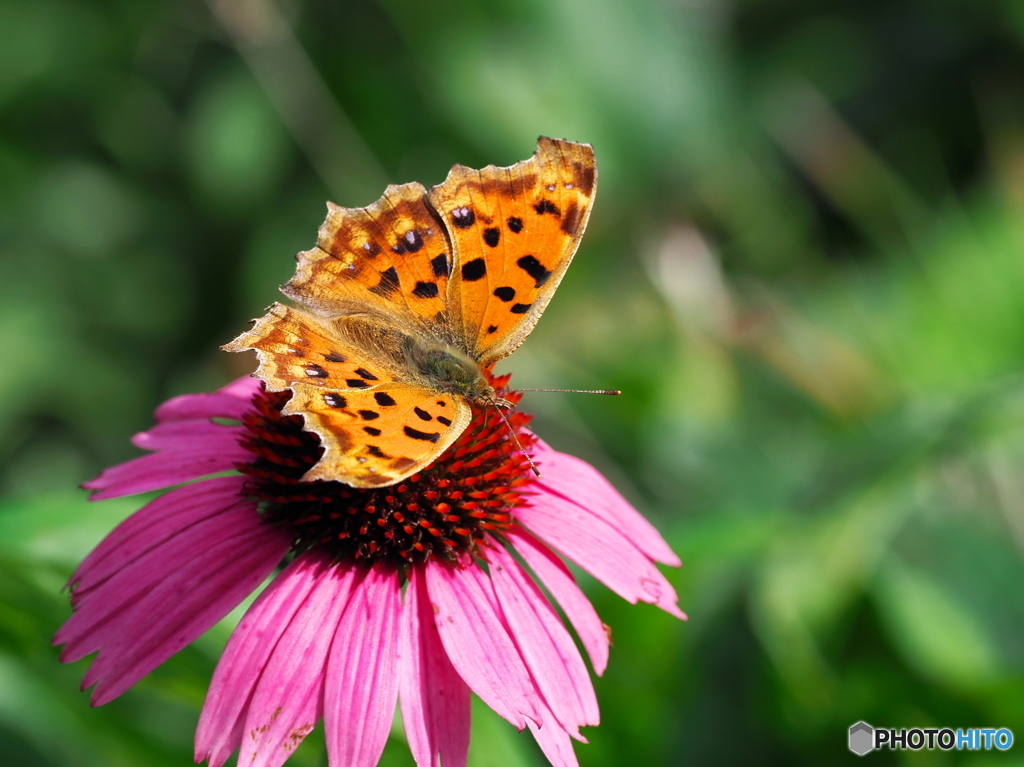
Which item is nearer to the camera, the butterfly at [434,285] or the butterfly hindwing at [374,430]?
the butterfly hindwing at [374,430]

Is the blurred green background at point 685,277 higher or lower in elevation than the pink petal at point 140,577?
higher

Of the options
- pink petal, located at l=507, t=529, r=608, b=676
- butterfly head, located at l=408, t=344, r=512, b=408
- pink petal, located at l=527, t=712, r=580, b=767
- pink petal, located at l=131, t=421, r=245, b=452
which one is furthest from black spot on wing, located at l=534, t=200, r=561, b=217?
pink petal, located at l=527, t=712, r=580, b=767

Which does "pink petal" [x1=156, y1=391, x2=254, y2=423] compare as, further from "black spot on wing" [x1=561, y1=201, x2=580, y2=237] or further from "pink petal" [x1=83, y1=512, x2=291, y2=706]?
"black spot on wing" [x1=561, y1=201, x2=580, y2=237]

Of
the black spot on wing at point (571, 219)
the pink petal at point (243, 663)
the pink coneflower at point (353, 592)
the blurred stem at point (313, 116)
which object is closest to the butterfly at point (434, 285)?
the black spot on wing at point (571, 219)

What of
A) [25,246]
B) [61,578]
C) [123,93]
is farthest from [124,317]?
[61,578]

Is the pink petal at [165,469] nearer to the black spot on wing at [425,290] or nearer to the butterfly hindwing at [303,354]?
the butterfly hindwing at [303,354]

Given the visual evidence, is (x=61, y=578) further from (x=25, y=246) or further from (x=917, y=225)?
(x=917, y=225)

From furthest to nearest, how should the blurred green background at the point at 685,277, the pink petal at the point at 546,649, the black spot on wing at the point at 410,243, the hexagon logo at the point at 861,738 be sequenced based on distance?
the blurred green background at the point at 685,277 < the hexagon logo at the point at 861,738 < the black spot on wing at the point at 410,243 < the pink petal at the point at 546,649

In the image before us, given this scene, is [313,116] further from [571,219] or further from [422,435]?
[422,435]
